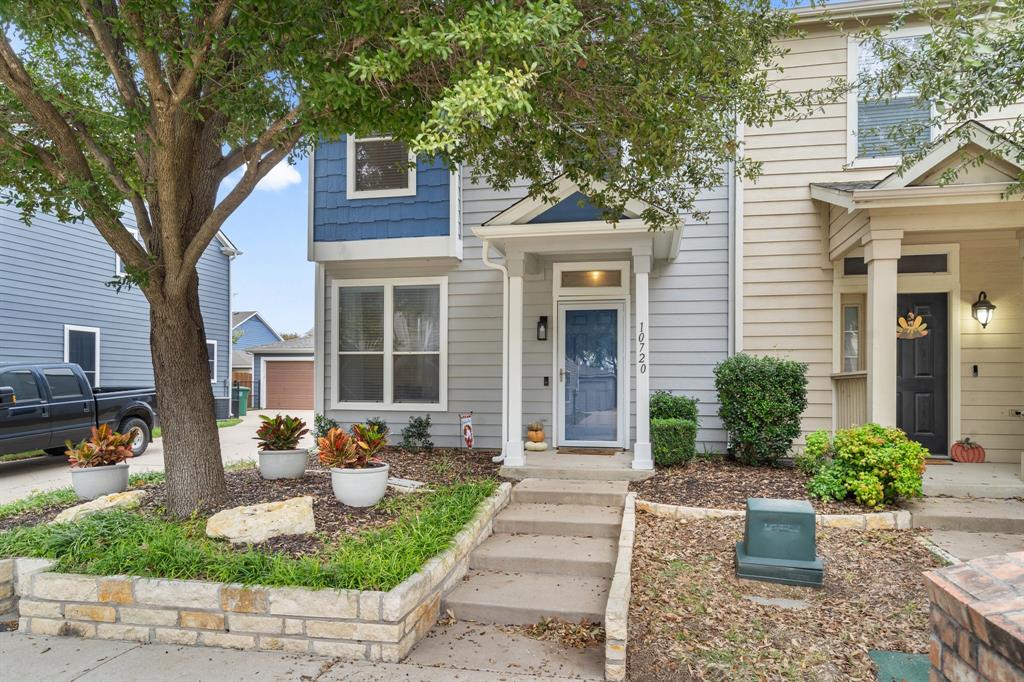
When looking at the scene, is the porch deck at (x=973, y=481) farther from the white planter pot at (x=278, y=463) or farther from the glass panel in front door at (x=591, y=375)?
the white planter pot at (x=278, y=463)

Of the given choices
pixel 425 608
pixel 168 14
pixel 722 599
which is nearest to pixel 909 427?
pixel 722 599

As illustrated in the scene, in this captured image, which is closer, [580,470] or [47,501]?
[47,501]

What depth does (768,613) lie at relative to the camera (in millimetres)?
3852

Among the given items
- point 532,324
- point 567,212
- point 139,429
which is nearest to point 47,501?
point 139,429

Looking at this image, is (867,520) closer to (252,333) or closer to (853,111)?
(853,111)

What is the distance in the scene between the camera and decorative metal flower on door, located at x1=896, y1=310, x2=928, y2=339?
736cm

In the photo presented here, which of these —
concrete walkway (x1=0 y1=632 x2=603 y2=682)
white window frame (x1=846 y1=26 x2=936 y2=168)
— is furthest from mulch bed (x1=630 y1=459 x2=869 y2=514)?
white window frame (x1=846 y1=26 x2=936 y2=168)

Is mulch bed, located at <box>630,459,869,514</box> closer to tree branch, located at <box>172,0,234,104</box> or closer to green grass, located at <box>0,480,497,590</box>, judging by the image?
green grass, located at <box>0,480,497,590</box>

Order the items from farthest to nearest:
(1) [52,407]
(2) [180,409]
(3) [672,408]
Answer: (1) [52,407] → (3) [672,408] → (2) [180,409]

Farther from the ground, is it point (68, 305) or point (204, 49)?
point (204, 49)

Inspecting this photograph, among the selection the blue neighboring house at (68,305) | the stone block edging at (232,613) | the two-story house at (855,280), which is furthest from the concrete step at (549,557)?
the blue neighboring house at (68,305)

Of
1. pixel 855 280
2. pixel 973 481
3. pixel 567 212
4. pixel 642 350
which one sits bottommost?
pixel 973 481

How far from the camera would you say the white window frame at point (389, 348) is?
28.4ft

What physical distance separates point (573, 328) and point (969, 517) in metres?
4.46
